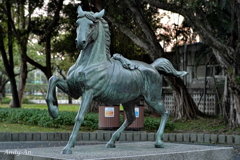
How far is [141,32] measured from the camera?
1625 centimetres

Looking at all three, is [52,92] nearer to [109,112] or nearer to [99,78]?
[99,78]

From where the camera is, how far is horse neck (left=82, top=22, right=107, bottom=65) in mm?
6023

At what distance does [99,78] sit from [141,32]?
10.5 meters

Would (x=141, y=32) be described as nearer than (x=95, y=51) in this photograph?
No

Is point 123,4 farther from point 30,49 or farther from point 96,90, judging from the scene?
point 30,49

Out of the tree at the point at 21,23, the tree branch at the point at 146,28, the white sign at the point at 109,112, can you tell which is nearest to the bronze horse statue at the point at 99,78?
the white sign at the point at 109,112

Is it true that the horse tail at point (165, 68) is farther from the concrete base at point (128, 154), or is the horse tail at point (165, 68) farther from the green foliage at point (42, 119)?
the green foliage at point (42, 119)

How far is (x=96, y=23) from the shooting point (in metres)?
6.04

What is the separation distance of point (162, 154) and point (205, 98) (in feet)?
39.7

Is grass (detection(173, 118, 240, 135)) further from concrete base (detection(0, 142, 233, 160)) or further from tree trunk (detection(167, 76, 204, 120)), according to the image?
concrete base (detection(0, 142, 233, 160))

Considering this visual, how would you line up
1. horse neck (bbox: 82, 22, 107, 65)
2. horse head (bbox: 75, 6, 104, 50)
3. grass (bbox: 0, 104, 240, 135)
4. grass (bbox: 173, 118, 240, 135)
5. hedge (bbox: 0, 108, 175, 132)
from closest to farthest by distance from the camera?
1. horse head (bbox: 75, 6, 104, 50)
2. horse neck (bbox: 82, 22, 107, 65)
3. grass (bbox: 0, 104, 240, 135)
4. grass (bbox: 173, 118, 240, 135)
5. hedge (bbox: 0, 108, 175, 132)

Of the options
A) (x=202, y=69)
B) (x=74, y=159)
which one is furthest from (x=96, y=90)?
(x=202, y=69)
